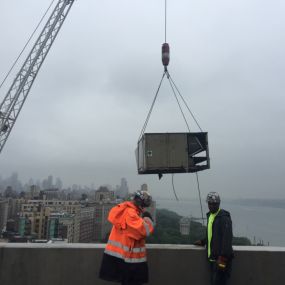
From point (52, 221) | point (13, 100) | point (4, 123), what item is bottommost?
point (52, 221)

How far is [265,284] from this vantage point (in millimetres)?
5211

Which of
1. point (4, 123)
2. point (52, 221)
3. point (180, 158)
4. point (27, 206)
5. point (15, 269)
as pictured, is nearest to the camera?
point (15, 269)

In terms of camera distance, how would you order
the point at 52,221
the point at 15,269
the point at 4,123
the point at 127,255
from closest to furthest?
the point at 127,255 → the point at 15,269 → the point at 4,123 → the point at 52,221

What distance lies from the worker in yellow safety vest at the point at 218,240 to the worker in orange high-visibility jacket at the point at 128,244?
1.03m

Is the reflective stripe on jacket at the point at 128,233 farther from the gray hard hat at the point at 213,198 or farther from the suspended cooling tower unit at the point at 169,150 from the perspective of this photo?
the suspended cooling tower unit at the point at 169,150

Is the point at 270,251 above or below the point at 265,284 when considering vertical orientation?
above

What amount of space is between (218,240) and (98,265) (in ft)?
5.75

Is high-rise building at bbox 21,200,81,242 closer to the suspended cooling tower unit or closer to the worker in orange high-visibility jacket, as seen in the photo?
the suspended cooling tower unit

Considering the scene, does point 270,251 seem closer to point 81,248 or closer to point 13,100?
point 81,248

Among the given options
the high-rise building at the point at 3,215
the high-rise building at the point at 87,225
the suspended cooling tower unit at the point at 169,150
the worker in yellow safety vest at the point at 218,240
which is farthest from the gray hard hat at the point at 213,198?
the high-rise building at the point at 3,215

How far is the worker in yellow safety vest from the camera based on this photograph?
459cm

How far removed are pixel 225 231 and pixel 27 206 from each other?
84.9m

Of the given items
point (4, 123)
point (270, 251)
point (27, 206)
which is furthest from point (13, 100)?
point (27, 206)

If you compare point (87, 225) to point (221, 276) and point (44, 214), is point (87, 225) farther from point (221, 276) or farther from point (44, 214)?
point (221, 276)
